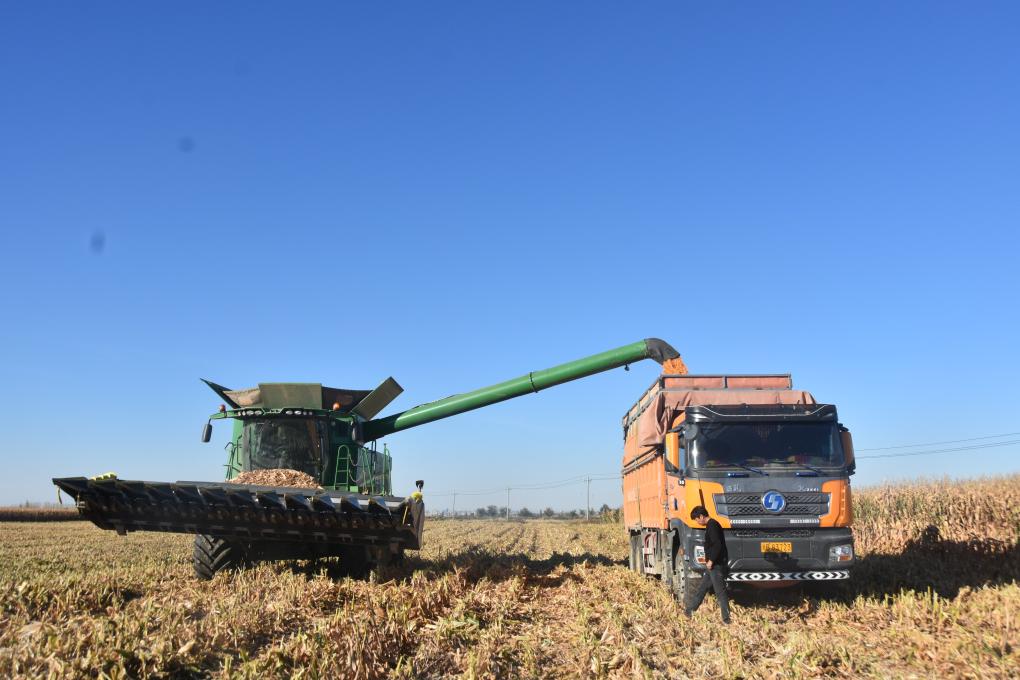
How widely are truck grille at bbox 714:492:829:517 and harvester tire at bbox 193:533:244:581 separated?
7.10 m

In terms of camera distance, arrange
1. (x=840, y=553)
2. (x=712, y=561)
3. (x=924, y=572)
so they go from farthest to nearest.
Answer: (x=924, y=572) < (x=840, y=553) < (x=712, y=561)

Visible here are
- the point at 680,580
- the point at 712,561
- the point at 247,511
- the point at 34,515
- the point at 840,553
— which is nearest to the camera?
the point at 712,561

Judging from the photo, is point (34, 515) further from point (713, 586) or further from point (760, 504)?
point (760, 504)

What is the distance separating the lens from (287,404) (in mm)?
13844

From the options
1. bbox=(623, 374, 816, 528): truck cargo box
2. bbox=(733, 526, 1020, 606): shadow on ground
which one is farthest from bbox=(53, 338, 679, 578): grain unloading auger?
bbox=(733, 526, 1020, 606): shadow on ground

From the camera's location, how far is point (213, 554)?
12031 mm

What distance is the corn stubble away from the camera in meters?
6.43

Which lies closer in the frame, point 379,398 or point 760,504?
point 760,504

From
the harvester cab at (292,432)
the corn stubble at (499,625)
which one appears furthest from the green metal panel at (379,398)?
the corn stubble at (499,625)

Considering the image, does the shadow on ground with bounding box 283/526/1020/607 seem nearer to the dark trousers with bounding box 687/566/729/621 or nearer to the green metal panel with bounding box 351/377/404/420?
the dark trousers with bounding box 687/566/729/621

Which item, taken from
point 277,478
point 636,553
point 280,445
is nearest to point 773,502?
point 636,553

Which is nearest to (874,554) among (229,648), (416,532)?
(416,532)

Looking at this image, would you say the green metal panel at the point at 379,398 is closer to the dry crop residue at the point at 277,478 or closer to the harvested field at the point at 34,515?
the dry crop residue at the point at 277,478

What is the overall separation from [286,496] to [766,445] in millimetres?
6484
